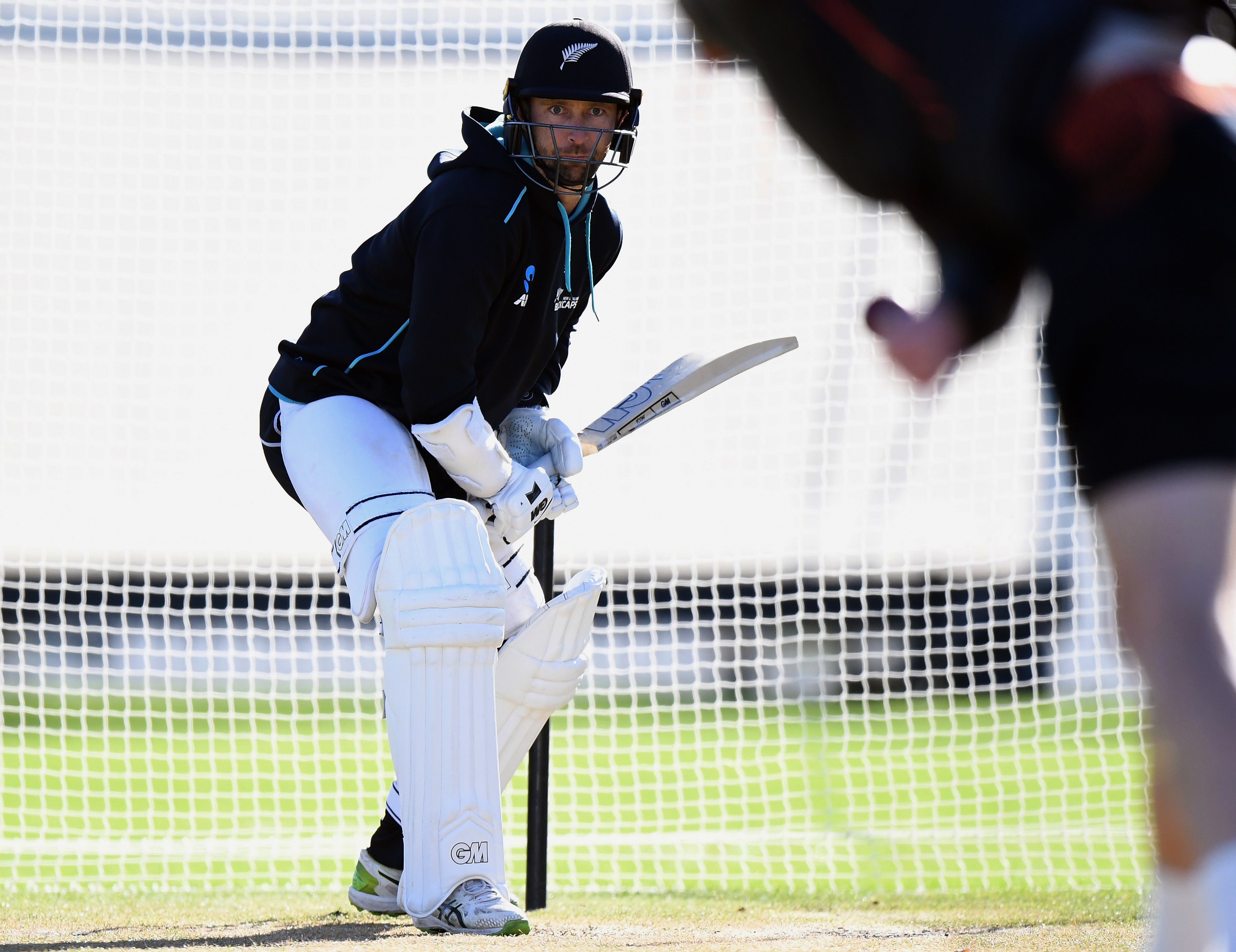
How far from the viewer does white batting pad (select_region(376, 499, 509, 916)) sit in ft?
7.64

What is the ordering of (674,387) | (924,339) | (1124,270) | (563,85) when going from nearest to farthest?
(1124,270) < (924,339) < (563,85) < (674,387)

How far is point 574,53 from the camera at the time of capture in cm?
256

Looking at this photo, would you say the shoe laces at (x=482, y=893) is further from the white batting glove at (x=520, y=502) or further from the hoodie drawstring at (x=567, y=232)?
the hoodie drawstring at (x=567, y=232)

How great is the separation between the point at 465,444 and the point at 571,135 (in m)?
0.61

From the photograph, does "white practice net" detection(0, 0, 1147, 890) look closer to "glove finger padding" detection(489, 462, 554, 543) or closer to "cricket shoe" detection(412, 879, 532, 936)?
"glove finger padding" detection(489, 462, 554, 543)

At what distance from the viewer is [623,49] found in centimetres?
263

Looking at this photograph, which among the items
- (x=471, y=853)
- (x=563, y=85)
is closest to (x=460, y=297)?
(x=563, y=85)

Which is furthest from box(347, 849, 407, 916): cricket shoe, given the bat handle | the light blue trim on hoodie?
the light blue trim on hoodie

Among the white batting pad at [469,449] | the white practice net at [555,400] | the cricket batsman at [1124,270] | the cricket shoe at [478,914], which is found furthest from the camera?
the white practice net at [555,400]

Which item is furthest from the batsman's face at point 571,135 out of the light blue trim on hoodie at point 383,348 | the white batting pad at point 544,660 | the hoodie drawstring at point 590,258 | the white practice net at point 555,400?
the white practice net at point 555,400

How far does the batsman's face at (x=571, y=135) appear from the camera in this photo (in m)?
2.54

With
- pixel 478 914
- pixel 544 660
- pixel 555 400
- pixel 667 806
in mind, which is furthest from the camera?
pixel 667 806

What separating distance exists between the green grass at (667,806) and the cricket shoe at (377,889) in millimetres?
1469

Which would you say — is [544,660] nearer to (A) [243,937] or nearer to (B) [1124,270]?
(A) [243,937]
